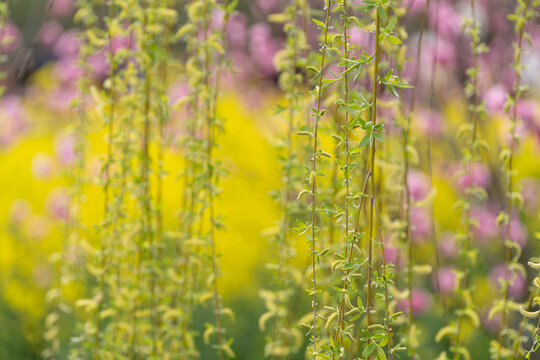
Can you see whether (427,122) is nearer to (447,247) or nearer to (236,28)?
(447,247)

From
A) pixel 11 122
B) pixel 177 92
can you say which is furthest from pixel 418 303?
pixel 11 122

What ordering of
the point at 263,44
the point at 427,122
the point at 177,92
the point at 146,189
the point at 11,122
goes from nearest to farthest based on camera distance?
1. the point at 146,189
2. the point at 427,122
3. the point at 263,44
4. the point at 177,92
5. the point at 11,122

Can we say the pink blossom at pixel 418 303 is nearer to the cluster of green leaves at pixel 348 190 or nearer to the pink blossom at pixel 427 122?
the pink blossom at pixel 427 122

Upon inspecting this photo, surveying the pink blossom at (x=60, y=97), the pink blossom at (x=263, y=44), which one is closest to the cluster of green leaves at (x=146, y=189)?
the pink blossom at (x=263, y=44)

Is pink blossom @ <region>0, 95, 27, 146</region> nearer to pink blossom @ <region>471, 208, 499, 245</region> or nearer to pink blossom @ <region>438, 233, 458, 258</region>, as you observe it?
pink blossom @ <region>438, 233, 458, 258</region>

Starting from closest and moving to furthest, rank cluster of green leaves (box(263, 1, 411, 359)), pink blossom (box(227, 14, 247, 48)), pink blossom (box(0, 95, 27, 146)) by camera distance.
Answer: cluster of green leaves (box(263, 1, 411, 359))
pink blossom (box(227, 14, 247, 48))
pink blossom (box(0, 95, 27, 146))

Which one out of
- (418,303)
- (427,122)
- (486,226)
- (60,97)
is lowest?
(418,303)

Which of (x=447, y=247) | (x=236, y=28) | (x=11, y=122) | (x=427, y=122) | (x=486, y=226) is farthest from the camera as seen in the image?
(x=11, y=122)

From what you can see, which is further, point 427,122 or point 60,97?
point 60,97

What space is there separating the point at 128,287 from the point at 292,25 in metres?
→ 0.68

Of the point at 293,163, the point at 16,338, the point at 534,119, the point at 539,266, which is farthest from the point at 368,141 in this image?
the point at 16,338

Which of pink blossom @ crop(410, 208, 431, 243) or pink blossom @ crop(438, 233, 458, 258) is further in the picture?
pink blossom @ crop(438, 233, 458, 258)

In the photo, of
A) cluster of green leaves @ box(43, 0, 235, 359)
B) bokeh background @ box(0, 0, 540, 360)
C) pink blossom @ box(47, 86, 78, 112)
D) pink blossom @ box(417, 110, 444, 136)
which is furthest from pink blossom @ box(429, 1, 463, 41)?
pink blossom @ box(47, 86, 78, 112)

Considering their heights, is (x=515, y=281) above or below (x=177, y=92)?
below
